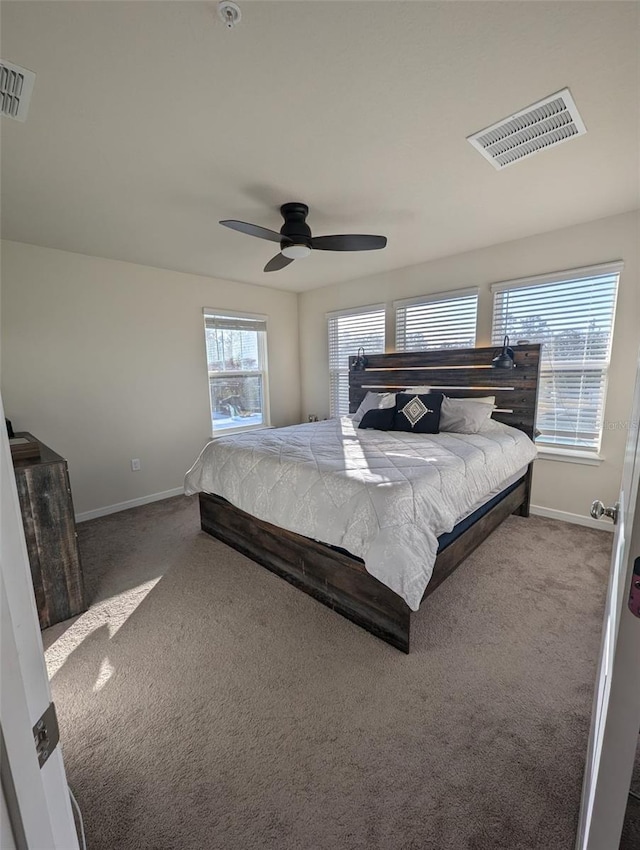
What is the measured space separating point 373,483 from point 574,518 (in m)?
2.36

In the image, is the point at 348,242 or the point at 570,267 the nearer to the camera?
the point at 348,242

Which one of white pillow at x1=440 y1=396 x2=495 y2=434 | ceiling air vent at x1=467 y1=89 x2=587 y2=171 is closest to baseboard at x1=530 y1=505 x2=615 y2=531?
white pillow at x1=440 y1=396 x2=495 y2=434

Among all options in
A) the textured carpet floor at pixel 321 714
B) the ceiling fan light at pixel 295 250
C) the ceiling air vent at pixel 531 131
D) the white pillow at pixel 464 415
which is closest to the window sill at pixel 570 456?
the white pillow at pixel 464 415

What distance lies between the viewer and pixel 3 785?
1.36 ft

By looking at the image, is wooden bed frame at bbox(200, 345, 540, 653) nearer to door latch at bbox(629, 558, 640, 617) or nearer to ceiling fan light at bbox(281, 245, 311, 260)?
door latch at bbox(629, 558, 640, 617)

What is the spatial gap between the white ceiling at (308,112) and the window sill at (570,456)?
1890mm

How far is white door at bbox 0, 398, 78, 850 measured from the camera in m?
0.42

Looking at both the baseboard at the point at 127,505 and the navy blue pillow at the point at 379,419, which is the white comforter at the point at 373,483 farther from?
the baseboard at the point at 127,505

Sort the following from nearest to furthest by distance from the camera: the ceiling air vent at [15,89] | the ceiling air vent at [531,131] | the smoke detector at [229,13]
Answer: the smoke detector at [229,13] < the ceiling air vent at [15,89] < the ceiling air vent at [531,131]

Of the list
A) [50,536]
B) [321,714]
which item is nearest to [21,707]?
[321,714]

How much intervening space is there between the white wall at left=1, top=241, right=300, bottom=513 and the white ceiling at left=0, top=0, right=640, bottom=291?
1.77 ft

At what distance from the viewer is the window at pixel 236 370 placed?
4391 millimetres

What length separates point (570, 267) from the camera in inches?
119

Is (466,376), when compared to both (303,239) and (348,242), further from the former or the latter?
(303,239)
